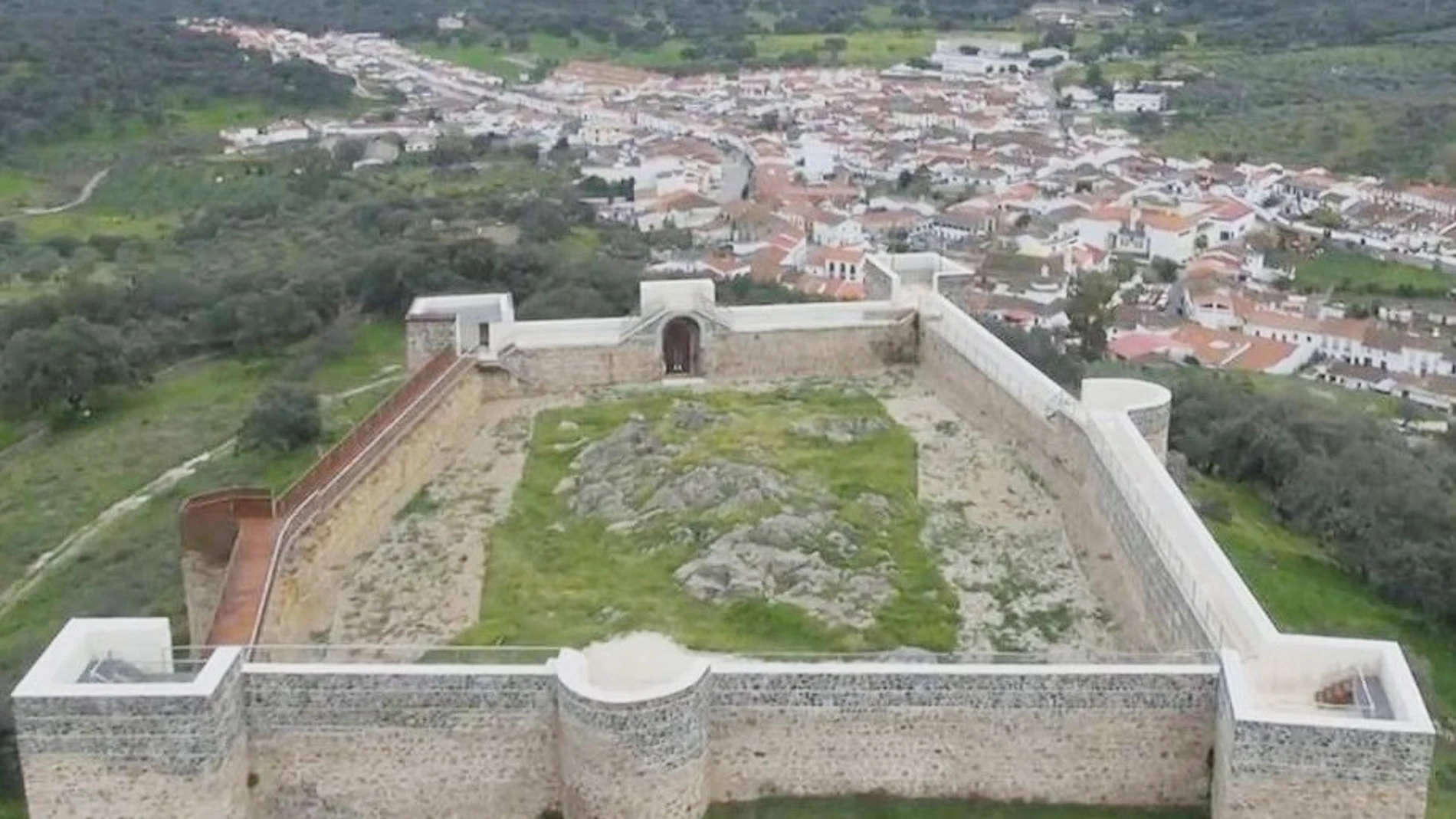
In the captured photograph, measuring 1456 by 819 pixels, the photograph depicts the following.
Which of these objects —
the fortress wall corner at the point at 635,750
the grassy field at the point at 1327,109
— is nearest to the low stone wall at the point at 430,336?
the fortress wall corner at the point at 635,750

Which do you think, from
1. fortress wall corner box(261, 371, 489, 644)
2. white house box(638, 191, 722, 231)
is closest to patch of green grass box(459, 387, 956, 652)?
fortress wall corner box(261, 371, 489, 644)

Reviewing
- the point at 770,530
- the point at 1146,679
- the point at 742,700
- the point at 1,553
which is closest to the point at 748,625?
the point at 770,530

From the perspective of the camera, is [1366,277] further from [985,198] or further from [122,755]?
[122,755]

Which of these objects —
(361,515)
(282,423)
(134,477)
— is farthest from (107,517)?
(361,515)

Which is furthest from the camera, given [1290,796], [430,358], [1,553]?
[1,553]

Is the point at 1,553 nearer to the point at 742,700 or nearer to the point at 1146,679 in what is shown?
the point at 742,700

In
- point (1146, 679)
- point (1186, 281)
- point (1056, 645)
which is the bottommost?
point (1186, 281)

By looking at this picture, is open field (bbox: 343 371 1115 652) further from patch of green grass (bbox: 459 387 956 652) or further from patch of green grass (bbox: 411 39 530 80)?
patch of green grass (bbox: 411 39 530 80)
